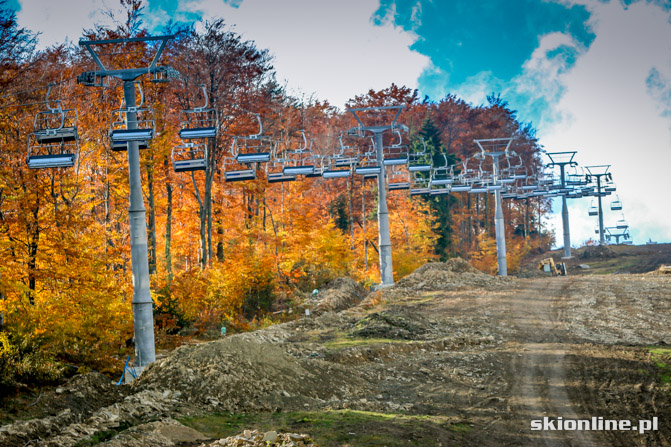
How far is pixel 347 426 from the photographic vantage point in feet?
42.6

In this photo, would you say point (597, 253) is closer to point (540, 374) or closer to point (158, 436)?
point (540, 374)

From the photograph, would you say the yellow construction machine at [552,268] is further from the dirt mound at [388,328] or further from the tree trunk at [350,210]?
the dirt mound at [388,328]

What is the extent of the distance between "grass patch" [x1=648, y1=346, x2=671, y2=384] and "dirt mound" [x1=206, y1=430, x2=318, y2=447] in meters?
10.9

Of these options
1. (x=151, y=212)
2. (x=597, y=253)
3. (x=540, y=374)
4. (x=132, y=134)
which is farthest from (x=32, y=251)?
(x=597, y=253)

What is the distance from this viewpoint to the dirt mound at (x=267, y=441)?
423 inches

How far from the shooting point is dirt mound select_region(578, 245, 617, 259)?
2702 inches

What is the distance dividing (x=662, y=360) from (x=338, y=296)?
21337 millimetres

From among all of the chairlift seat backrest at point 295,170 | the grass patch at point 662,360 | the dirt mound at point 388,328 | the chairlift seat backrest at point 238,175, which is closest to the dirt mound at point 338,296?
the dirt mound at point 388,328

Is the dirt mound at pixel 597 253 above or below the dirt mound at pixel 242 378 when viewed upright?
above

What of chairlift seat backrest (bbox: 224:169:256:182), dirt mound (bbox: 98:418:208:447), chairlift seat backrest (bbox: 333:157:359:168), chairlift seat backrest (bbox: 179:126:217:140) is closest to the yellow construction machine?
chairlift seat backrest (bbox: 333:157:359:168)

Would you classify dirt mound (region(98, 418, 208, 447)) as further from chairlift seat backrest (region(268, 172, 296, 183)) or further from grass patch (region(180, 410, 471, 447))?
chairlift seat backrest (region(268, 172, 296, 183))

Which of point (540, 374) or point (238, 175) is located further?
point (238, 175)

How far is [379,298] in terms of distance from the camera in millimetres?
35781

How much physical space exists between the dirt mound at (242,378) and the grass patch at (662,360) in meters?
8.06
